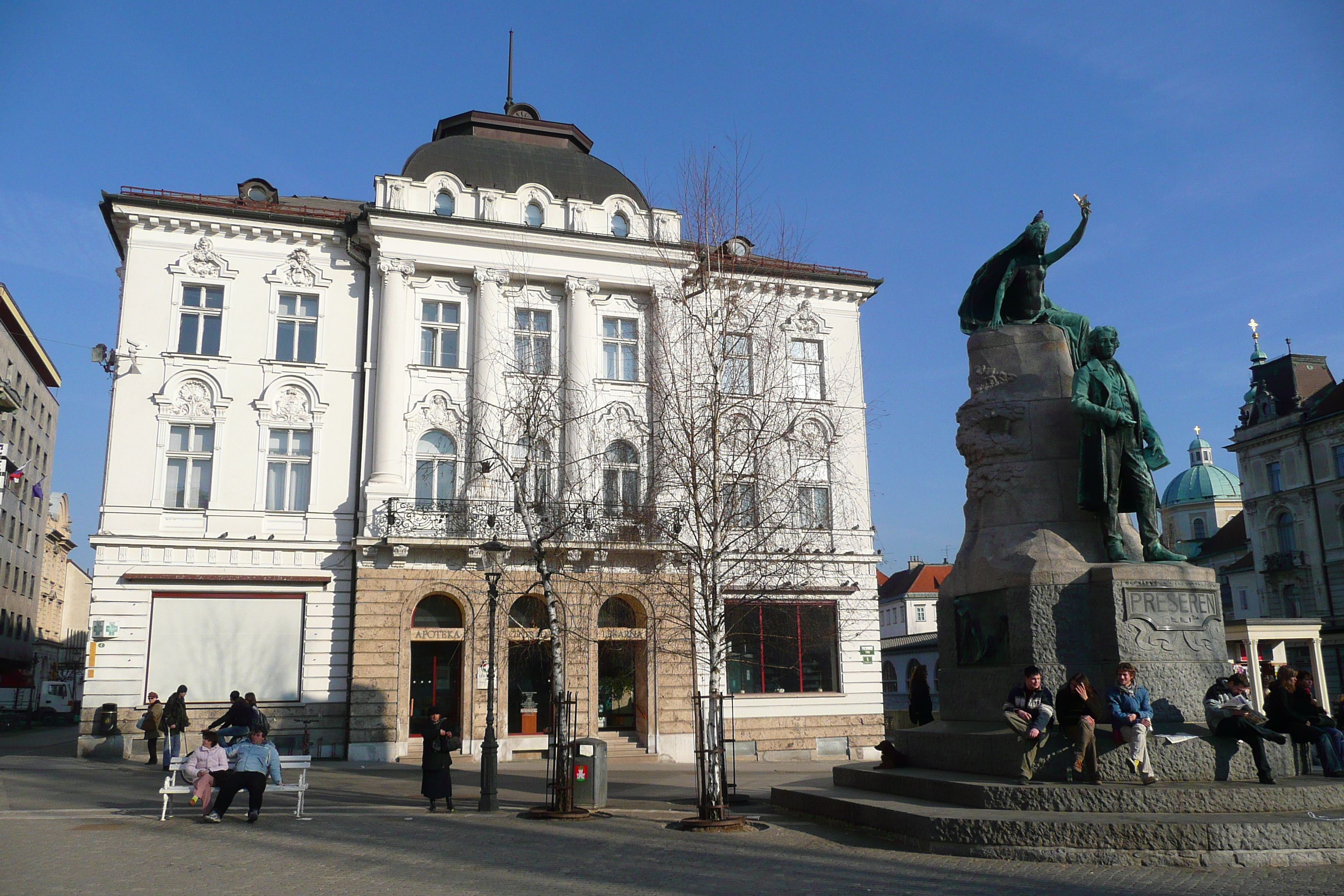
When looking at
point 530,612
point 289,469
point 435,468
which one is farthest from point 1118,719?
point 289,469

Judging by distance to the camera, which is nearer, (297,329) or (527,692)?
(527,692)

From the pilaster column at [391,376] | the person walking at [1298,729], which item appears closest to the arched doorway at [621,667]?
the pilaster column at [391,376]

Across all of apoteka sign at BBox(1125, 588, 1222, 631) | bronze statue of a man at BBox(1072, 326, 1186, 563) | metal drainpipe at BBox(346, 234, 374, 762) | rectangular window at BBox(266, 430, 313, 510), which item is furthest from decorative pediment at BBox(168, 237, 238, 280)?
apoteka sign at BBox(1125, 588, 1222, 631)

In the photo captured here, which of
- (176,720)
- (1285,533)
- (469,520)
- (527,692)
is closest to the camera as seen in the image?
(176,720)

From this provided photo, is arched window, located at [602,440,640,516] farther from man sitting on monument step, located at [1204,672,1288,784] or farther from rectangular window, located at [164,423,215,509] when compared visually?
man sitting on monument step, located at [1204,672,1288,784]

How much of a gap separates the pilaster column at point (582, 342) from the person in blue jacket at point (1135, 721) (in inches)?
787

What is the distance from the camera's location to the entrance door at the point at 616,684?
94.9 feet

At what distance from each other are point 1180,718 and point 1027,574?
204 centimetres

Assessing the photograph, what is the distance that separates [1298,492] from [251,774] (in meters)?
62.5

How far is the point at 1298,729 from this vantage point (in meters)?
10.8

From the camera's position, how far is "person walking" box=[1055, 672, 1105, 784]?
9.77m

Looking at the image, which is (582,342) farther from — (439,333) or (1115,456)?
(1115,456)

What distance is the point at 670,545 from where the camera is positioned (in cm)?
2278

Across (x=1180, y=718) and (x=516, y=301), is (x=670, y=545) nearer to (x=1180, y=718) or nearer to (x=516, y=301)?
(x=516, y=301)
